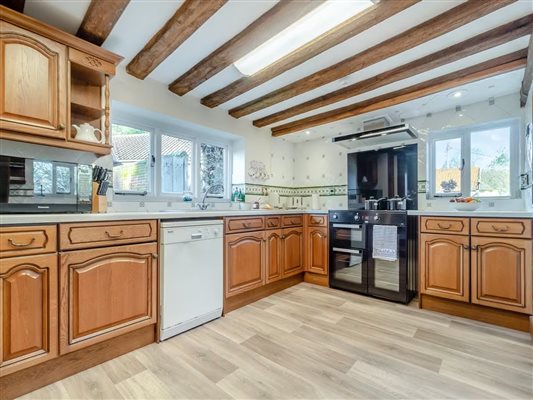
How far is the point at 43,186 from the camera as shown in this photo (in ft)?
5.13

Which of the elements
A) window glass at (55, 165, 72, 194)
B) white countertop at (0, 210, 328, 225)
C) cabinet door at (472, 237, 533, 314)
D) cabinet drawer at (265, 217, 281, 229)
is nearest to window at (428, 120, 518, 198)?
cabinet door at (472, 237, 533, 314)

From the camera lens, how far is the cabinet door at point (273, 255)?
109 inches

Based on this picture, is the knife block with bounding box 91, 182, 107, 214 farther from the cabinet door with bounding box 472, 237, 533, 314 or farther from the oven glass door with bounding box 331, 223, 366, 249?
the cabinet door with bounding box 472, 237, 533, 314

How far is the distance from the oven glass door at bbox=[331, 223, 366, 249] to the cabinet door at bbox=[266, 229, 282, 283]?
646 mm

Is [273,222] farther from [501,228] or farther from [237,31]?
[501,228]

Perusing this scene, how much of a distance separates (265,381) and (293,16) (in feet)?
6.86

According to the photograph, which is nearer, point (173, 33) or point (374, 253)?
point (173, 33)

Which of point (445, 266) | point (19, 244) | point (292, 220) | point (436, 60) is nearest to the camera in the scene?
point (19, 244)

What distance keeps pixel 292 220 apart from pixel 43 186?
228 cm

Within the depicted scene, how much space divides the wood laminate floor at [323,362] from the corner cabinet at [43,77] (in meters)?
1.44

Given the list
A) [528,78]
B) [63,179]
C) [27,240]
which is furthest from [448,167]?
[27,240]

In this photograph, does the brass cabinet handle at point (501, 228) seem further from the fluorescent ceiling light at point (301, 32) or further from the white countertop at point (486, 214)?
the fluorescent ceiling light at point (301, 32)

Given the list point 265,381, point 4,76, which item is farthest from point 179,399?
point 4,76

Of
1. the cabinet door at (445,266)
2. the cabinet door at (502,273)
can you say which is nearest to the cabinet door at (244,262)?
the cabinet door at (445,266)
